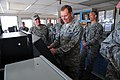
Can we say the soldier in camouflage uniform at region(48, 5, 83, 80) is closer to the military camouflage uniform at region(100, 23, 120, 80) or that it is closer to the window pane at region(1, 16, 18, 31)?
the military camouflage uniform at region(100, 23, 120, 80)

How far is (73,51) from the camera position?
1.51 metres

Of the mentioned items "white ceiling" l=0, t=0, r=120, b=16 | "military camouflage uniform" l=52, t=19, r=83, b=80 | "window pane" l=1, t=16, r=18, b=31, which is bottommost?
"military camouflage uniform" l=52, t=19, r=83, b=80

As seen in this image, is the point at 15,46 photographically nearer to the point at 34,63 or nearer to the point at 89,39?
the point at 34,63

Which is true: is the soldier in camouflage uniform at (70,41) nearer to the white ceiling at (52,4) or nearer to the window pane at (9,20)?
the white ceiling at (52,4)

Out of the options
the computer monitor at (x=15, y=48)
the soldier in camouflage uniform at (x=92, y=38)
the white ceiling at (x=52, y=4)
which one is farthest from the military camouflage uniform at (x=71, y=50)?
the white ceiling at (x=52, y=4)

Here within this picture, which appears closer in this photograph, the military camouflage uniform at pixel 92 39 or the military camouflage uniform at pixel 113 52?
the military camouflage uniform at pixel 113 52

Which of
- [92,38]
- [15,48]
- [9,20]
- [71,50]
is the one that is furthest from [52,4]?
[9,20]

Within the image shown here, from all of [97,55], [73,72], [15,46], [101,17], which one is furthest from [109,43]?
[101,17]

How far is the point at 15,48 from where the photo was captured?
2.74ft

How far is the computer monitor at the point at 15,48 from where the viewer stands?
801 mm

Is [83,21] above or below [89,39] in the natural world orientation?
above

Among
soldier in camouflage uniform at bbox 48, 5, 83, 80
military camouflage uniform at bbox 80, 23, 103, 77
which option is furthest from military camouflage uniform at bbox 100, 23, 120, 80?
military camouflage uniform at bbox 80, 23, 103, 77

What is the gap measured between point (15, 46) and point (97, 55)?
2.24 metres

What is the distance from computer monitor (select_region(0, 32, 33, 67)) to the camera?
2.63 ft
